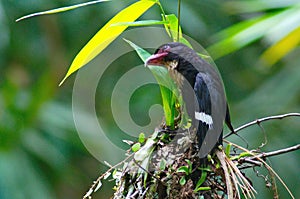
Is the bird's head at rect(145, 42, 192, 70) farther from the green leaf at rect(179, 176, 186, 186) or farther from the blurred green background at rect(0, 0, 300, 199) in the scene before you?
the blurred green background at rect(0, 0, 300, 199)

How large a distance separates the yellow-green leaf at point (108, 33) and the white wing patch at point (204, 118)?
190mm

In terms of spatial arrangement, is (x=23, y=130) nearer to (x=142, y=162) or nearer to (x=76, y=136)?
(x=76, y=136)

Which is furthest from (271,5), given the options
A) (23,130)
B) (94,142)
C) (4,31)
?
(4,31)

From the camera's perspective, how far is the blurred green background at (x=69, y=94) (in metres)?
2.52

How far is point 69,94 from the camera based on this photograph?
9.88 feet

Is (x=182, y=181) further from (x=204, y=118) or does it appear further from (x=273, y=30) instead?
(x=273, y=30)

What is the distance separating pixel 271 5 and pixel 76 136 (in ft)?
4.88

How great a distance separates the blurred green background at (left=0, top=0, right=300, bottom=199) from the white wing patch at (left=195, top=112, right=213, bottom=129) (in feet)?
4.67

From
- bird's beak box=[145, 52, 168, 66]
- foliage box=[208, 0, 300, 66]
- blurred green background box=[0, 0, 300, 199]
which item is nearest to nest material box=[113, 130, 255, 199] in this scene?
bird's beak box=[145, 52, 168, 66]

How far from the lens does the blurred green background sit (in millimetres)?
2520

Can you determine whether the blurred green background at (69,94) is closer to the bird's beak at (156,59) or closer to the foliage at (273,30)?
the foliage at (273,30)

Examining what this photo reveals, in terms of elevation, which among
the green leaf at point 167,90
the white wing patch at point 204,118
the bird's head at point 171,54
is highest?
the bird's head at point 171,54

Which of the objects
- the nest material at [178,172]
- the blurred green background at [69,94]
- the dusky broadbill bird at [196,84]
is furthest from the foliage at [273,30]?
the blurred green background at [69,94]

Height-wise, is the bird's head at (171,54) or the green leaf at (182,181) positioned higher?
the bird's head at (171,54)
